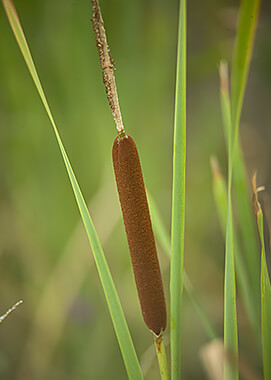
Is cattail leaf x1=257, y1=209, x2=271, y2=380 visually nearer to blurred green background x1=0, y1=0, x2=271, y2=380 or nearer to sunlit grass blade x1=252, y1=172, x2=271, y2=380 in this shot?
sunlit grass blade x1=252, y1=172, x2=271, y2=380

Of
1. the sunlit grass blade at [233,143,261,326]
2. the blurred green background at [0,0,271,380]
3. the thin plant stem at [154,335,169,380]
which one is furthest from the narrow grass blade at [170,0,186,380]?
the blurred green background at [0,0,271,380]

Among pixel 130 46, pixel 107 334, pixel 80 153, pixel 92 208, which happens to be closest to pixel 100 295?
pixel 107 334

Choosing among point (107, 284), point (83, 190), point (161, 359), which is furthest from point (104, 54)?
point (83, 190)

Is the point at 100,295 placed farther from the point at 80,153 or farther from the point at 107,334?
the point at 80,153

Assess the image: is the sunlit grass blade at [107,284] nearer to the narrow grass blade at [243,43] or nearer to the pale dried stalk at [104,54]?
the pale dried stalk at [104,54]

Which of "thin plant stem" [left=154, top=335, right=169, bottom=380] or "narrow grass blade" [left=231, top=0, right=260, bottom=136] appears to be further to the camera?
"thin plant stem" [left=154, top=335, right=169, bottom=380]

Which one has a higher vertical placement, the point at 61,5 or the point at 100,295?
the point at 61,5
